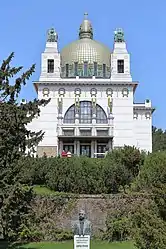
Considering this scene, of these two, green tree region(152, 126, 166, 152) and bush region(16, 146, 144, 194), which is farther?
green tree region(152, 126, 166, 152)

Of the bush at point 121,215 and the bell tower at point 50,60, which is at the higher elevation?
the bell tower at point 50,60

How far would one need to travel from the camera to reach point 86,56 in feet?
204

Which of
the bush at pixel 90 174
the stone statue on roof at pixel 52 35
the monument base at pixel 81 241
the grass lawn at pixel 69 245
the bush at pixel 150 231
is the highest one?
the stone statue on roof at pixel 52 35

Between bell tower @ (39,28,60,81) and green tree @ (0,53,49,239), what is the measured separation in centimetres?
4212

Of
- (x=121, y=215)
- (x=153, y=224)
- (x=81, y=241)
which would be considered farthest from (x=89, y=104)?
(x=153, y=224)

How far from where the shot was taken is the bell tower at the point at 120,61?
6034cm

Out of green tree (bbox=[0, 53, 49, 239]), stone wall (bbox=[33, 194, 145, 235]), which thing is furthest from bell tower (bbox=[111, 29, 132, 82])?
green tree (bbox=[0, 53, 49, 239])

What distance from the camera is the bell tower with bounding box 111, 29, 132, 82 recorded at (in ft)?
198

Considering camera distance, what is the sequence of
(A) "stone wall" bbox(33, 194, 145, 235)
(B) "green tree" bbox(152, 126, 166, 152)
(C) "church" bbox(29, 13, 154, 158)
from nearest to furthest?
(A) "stone wall" bbox(33, 194, 145, 235), (C) "church" bbox(29, 13, 154, 158), (B) "green tree" bbox(152, 126, 166, 152)

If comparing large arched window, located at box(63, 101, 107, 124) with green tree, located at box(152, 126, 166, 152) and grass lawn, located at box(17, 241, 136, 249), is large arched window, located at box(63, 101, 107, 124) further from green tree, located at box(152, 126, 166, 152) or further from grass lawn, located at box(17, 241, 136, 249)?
grass lawn, located at box(17, 241, 136, 249)

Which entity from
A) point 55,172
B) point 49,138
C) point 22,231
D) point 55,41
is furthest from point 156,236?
point 55,41

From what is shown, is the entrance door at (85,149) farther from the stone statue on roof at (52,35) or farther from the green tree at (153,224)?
the green tree at (153,224)

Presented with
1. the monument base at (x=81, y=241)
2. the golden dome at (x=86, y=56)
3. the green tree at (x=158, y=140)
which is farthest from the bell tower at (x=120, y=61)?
the monument base at (x=81, y=241)

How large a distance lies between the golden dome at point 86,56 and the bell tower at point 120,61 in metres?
1.33
